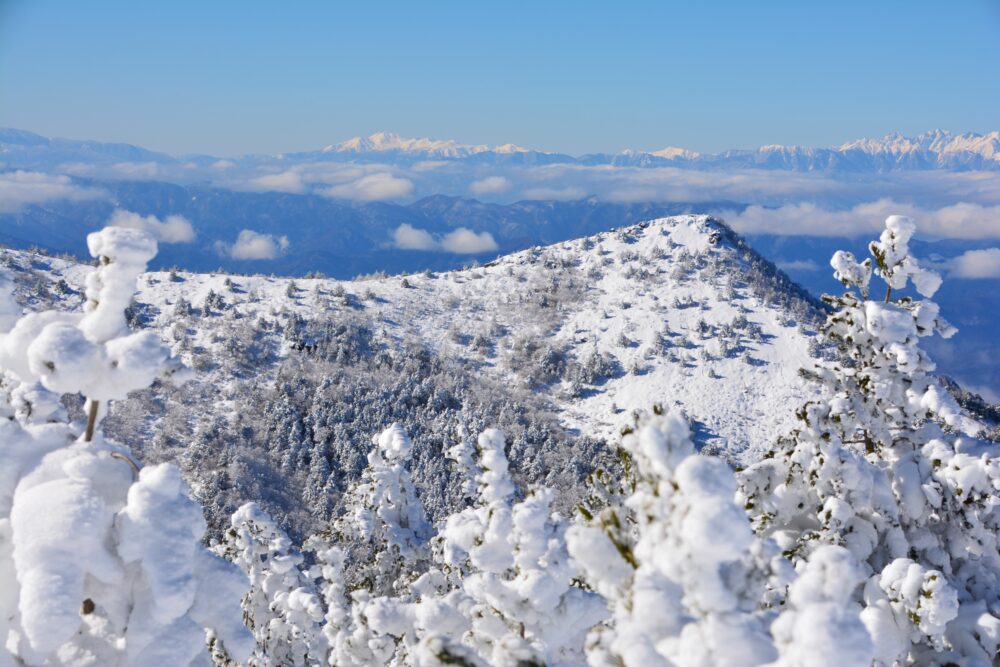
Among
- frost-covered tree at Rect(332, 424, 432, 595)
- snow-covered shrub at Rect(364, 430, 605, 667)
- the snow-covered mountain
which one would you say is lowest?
the snow-covered mountain

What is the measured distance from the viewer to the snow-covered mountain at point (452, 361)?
66.9 m

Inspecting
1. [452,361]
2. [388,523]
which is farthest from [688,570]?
[452,361]

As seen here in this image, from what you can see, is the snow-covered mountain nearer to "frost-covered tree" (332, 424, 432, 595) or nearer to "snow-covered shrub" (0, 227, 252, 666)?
"frost-covered tree" (332, 424, 432, 595)

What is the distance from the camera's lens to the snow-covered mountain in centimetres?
6688

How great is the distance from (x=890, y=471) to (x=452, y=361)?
83843 millimetres

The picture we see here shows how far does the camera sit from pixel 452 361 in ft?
303

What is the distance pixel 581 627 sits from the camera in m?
6.97

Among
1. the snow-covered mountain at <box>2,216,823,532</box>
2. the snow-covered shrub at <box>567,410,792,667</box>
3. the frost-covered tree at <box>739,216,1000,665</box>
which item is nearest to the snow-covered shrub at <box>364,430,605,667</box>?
the snow-covered shrub at <box>567,410,792,667</box>

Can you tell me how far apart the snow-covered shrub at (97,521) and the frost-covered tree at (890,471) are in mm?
6904

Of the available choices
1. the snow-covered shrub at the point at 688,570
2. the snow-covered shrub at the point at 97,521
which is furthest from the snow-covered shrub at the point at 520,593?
the snow-covered shrub at the point at 688,570

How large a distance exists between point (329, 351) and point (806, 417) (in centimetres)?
8185

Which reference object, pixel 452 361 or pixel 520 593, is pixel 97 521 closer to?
pixel 520 593

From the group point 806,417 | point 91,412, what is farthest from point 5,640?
point 806,417

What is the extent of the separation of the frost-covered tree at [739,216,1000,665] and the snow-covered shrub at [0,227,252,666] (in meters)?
6.90
